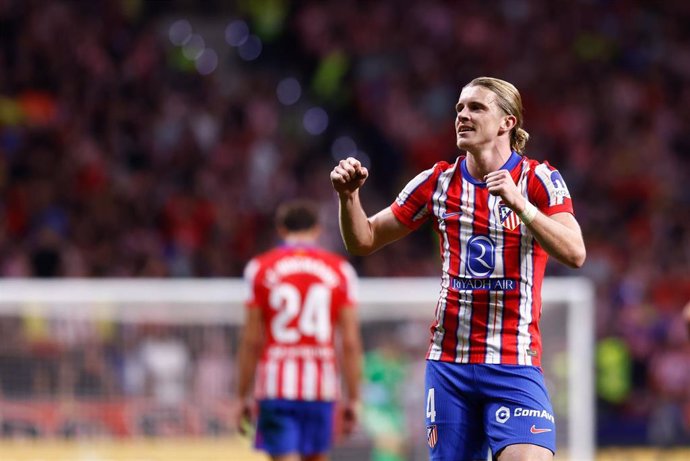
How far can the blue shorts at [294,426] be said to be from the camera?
649 centimetres

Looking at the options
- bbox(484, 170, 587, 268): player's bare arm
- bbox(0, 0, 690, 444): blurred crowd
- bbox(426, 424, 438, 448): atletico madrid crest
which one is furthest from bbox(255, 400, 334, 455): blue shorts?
bbox(0, 0, 690, 444): blurred crowd

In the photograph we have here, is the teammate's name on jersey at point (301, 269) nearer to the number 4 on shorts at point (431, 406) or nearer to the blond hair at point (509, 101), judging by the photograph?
the number 4 on shorts at point (431, 406)

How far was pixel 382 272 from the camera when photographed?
12.7m

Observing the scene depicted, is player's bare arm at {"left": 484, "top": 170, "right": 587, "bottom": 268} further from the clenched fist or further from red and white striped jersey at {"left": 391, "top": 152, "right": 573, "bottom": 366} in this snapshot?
the clenched fist

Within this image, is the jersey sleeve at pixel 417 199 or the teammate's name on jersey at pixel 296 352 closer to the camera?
the jersey sleeve at pixel 417 199

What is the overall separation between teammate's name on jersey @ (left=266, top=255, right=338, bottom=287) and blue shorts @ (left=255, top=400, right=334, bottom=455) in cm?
66

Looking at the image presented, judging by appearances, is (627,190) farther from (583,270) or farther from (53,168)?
(53,168)

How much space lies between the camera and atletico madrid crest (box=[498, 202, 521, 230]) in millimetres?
4383

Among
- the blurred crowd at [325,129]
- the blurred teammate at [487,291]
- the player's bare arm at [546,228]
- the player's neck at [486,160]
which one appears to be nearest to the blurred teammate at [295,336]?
the blurred teammate at [487,291]

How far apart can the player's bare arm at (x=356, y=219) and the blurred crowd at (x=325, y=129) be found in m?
7.27

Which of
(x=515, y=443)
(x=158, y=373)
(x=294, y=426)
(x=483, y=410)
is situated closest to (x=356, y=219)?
(x=483, y=410)

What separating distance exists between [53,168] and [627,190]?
6.33 metres

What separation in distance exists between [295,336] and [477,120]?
2492 millimetres

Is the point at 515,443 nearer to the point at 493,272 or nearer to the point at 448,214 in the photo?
the point at 493,272
